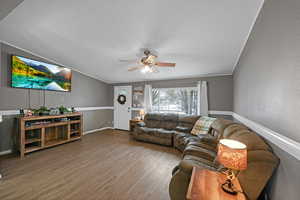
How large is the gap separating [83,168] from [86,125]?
2.75m

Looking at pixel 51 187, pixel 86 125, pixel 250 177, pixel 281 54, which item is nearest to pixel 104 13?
pixel 281 54

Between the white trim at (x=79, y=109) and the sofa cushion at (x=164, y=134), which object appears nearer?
the white trim at (x=79, y=109)

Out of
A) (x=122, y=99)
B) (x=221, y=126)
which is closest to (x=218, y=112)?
(x=221, y=126)

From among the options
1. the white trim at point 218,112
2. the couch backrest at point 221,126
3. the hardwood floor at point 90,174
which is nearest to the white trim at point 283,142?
the couch backrest at point 221,126

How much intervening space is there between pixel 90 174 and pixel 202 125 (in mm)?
2962

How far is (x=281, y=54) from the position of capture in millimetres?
1143

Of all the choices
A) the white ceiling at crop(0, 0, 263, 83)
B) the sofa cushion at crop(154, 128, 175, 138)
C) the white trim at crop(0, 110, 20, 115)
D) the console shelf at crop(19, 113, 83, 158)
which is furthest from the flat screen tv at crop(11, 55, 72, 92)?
the sofa cushion at crop(154, 128, 175, 138)

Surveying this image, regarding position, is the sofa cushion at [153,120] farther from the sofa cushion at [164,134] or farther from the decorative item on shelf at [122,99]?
the decorative item on shelf at [122,99]

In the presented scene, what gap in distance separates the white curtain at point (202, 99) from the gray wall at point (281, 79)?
2.55 metres

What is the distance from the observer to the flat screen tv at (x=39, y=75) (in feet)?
10.2

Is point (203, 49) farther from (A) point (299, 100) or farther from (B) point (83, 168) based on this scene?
(B) point (83, 168)

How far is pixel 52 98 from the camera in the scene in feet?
12.7

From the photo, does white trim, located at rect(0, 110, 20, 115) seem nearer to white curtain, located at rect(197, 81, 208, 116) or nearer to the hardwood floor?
the hardwood floor

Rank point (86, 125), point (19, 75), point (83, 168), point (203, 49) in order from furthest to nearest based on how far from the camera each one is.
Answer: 1. point (86, 125)
2. point (19, 75)
3. point (203, 49)
4. point (83, 168)
